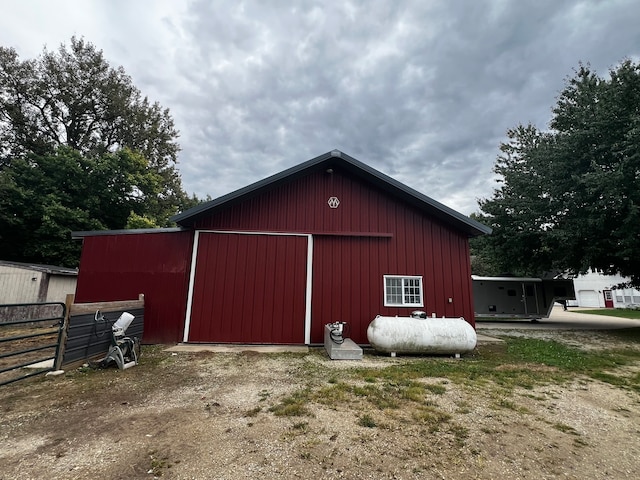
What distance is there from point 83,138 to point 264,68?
62.7ft

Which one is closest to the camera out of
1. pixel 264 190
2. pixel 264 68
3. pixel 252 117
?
pixel 264 190

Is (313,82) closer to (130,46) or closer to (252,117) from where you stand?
(252,117)

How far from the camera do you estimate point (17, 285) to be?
12.5m

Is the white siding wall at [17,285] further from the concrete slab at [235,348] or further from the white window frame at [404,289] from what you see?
the white window frame at [404,289]

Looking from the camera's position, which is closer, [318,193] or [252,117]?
[318,193]

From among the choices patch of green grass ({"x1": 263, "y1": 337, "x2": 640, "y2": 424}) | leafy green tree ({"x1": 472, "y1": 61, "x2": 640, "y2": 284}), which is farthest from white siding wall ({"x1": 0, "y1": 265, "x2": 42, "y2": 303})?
leafy green tree ({"x1": 472, "y1": 61, "x2": 640, "y2": 284})

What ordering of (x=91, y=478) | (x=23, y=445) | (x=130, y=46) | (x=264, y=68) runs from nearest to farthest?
(x=91, y=478), (x=23, y=445), (x=130, y=46), (x=264, y=68)

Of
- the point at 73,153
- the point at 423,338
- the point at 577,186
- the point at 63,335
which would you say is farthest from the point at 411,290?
the point at 73,153

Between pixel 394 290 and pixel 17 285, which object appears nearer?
pixel 394 290

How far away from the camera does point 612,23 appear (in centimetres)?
915

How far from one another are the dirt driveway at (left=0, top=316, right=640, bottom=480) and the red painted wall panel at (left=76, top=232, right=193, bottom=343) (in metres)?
2.51

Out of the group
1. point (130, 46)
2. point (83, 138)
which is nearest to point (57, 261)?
point (83, 138)

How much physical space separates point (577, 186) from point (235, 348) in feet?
46.5

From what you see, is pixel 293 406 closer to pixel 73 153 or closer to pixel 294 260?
pixel 294 260
